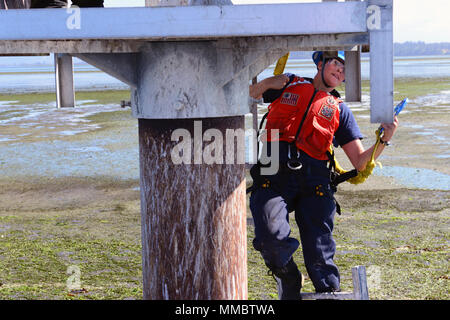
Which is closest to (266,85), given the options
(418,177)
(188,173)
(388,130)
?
(388,130)

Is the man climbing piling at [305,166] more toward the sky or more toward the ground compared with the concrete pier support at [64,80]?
more toward the ground

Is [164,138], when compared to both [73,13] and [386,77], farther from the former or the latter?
[386,77]

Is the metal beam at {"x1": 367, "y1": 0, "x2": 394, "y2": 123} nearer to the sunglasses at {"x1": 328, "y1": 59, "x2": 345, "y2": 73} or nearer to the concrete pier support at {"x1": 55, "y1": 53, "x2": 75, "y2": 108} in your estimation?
the sunglasses at {"x1": 328, "y1": 59, "x2": 345, "y2": 73}

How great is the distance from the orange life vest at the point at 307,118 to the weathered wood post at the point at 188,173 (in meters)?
0.75

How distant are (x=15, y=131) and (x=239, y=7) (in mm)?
16754

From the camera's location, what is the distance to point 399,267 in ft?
19.1

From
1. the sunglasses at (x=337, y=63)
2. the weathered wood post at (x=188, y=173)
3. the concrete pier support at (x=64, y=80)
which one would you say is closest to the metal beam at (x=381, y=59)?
the weathered wood post at (x=188, y=173)

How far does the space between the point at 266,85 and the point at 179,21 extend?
125 cm

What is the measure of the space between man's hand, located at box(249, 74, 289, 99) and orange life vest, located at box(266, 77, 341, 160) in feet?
0.18

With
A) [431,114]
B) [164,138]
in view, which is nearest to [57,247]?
[164,138]

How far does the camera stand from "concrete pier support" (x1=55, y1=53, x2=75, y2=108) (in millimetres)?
4238

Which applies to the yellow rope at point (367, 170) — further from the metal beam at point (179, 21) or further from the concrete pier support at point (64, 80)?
the concrete pier support at point (64, 80)
